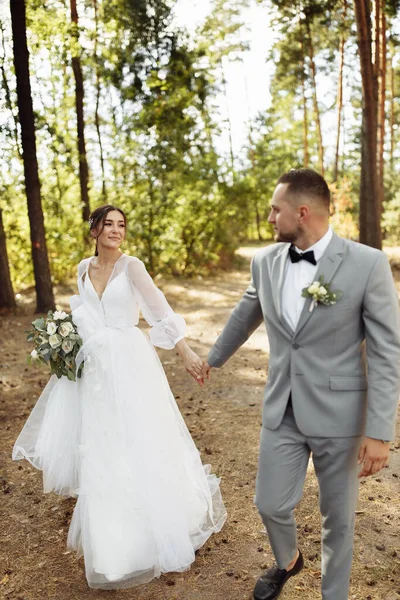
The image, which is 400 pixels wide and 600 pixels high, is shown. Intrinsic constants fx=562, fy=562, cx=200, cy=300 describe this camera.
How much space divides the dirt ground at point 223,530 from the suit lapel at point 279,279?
1.75m

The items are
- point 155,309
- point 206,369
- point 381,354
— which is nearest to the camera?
point 381,354

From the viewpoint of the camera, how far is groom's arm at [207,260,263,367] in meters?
3.20

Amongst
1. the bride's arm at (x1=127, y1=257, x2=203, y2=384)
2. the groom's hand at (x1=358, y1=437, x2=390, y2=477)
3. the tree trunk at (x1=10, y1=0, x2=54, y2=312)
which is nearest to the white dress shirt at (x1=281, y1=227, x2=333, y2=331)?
the groom's hand at (x1=358, y1=437, x2=390, y2=477)

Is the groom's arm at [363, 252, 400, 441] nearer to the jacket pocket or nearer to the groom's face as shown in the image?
the jacket pocket

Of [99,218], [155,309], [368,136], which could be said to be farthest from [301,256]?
[368,136]

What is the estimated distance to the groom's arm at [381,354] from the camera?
259cm

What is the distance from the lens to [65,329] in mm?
3896

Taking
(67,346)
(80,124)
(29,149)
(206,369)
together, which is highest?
(80,124)

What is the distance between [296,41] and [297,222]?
22450 millimetres

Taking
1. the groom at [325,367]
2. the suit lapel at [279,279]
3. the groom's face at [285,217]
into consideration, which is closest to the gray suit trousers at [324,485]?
the groom at [325,367]

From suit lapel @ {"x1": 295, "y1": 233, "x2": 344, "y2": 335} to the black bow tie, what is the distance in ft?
0.19

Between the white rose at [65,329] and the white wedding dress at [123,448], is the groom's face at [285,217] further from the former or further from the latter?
the white rose at [65,329]

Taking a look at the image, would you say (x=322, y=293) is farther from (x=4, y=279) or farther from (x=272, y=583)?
(x=4, y=279)

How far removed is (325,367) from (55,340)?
1952mm
